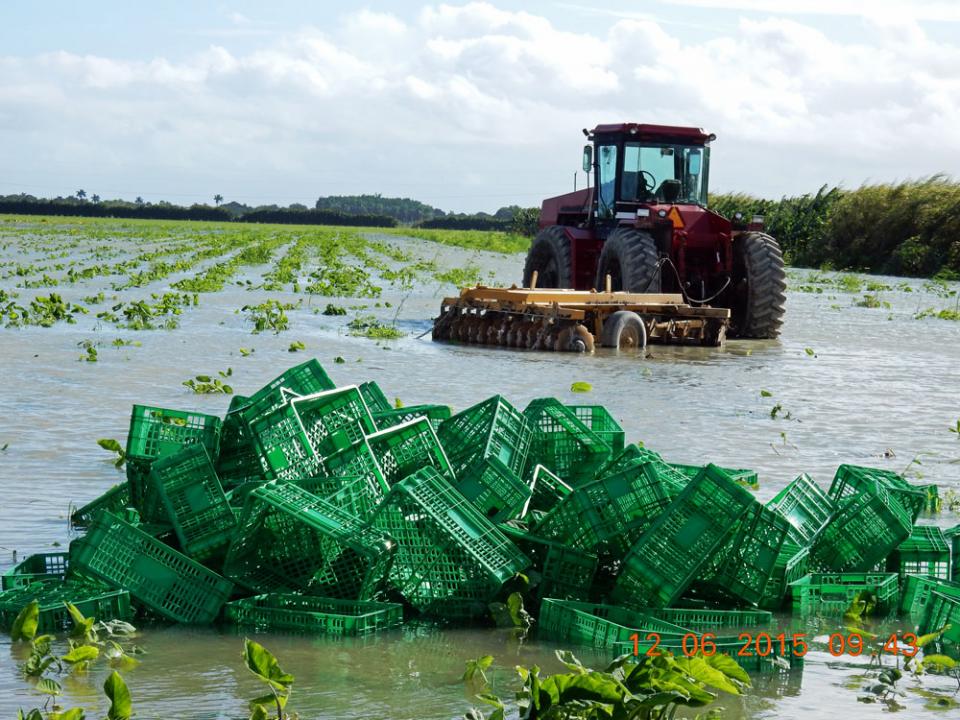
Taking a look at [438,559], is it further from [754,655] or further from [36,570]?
[36,570]

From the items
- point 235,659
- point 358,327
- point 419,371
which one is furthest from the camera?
point 358,327

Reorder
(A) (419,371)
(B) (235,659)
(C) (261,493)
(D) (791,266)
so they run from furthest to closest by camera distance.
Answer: (D) (791,266)
(A) (419,371)
(C) (261,493)
(B) (235,659)

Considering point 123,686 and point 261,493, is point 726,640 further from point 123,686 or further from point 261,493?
point 123,686

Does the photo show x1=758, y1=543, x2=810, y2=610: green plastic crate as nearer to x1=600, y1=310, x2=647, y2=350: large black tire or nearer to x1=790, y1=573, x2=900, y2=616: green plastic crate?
x1=790, y1=573, x2=900, y2=616: green plastic crate

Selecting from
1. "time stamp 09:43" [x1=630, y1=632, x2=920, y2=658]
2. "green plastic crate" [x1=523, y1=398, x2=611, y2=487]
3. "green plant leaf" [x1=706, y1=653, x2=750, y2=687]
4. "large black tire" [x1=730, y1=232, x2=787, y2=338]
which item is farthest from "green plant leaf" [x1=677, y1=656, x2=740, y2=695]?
"large black tire" [x1=730, y1=232, x2=787, y2=338]

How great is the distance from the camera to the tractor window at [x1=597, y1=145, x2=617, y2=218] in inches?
704

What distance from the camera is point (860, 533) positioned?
18.0 ft

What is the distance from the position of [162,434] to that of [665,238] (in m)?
11.9

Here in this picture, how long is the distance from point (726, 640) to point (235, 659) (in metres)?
1.70

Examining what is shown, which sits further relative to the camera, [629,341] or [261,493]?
[629,341]

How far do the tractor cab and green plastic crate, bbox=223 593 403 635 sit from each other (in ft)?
43.9

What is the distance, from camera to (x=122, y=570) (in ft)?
15.9

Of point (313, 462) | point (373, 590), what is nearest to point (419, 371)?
point (313, 462)

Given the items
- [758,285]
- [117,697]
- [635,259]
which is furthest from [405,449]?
[758,285]
